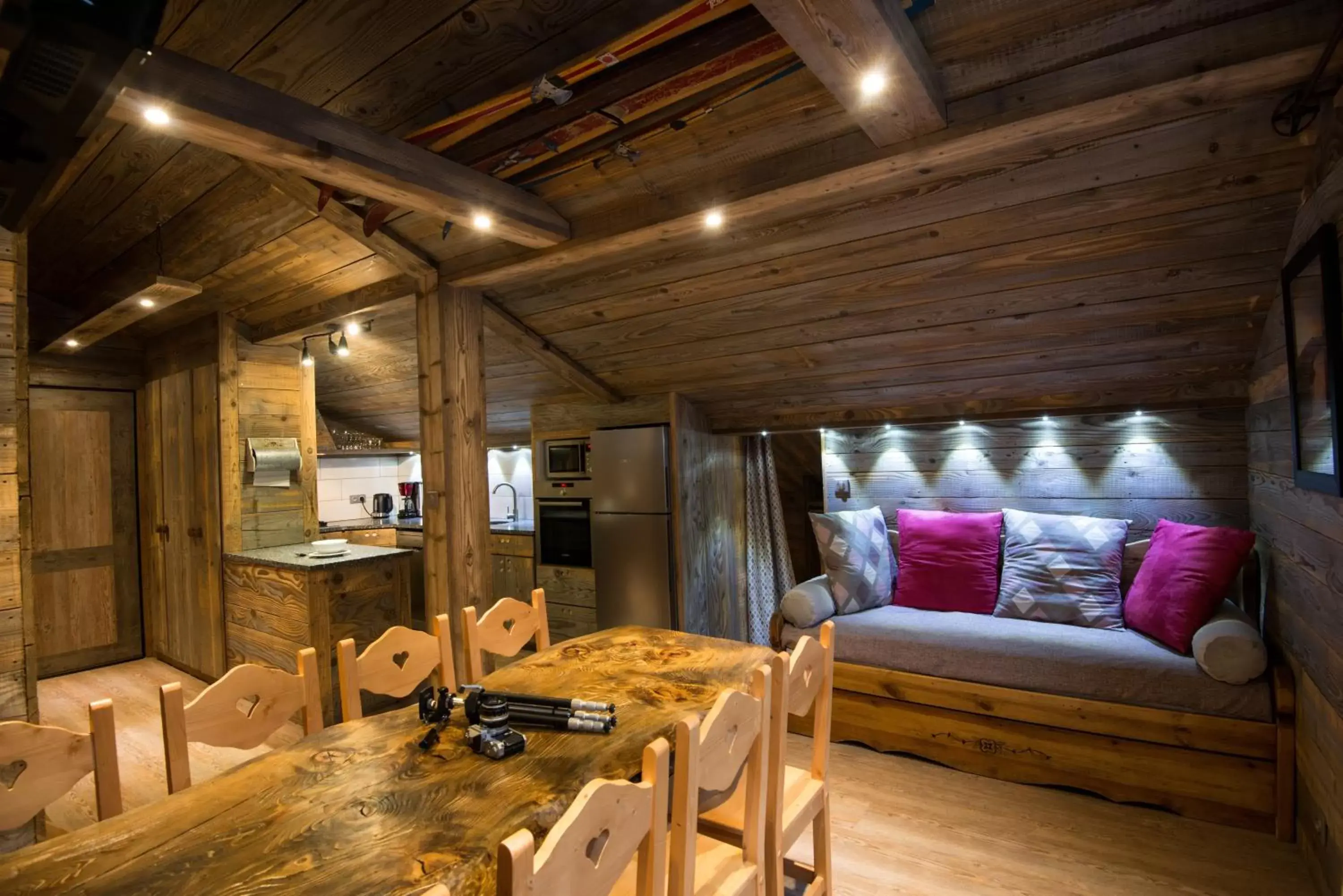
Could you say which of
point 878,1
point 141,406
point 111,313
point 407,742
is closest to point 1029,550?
point 878,1

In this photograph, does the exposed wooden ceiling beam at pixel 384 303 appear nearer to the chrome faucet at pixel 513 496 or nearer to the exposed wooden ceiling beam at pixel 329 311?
the exposed wooden ceiling beam at pixel 329 311

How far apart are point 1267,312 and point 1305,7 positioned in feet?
4.10

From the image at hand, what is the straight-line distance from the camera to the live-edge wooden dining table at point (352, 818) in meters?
1.03

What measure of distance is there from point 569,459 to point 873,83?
333 cm

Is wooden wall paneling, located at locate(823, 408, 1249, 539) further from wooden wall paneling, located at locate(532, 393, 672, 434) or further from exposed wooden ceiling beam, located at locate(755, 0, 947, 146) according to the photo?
exposed wooden ceiling beam, located at locate(755, 0, 947, 146)

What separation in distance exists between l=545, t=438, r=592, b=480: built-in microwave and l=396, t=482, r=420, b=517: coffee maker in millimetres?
1969

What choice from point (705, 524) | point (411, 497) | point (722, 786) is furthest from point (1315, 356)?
point (411, 497)

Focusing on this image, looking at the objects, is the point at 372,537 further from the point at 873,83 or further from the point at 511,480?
the point at 873,83

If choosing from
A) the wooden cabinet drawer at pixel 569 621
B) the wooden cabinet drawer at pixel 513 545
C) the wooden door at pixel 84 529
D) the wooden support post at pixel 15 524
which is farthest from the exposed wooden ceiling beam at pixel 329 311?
the wooden cabinet drawer at pixel 569 621

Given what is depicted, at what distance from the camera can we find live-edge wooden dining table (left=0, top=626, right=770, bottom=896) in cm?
103

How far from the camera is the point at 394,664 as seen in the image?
1.94 meters

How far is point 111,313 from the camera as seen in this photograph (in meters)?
3.45

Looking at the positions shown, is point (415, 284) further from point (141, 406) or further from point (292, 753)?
point (141, 406)

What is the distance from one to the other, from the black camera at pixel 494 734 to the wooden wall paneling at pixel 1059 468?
2.80 metres
